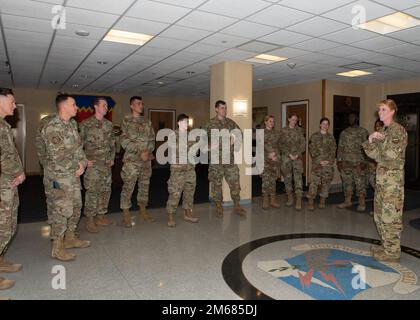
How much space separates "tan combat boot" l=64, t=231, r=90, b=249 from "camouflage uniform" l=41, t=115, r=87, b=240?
0.43 m

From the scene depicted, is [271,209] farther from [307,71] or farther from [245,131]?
[307,71]

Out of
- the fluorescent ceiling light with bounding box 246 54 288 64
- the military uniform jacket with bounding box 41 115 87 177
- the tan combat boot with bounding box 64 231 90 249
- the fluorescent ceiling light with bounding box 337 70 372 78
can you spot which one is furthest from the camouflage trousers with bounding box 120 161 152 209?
the fluorescent ceiling light with bounding box 337 70 372 78

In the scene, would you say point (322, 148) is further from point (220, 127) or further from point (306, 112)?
point (306, 112)

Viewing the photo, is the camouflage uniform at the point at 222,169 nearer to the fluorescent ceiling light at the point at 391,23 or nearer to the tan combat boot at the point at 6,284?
the fluorescent ceiling light at the point at 391,23

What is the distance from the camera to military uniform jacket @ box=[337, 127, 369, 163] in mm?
6102

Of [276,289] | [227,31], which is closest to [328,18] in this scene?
[227,31]

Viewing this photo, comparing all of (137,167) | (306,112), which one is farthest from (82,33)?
(306,112)

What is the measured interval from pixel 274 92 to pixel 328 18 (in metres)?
6.01

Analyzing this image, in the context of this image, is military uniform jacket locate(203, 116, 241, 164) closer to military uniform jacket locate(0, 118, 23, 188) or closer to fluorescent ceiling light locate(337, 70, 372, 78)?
military uniform jacket locate(0, 118, 23, 188)

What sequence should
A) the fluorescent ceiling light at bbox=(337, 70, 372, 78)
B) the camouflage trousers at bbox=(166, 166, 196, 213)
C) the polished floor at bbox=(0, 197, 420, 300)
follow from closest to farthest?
the polished floor at bbox=(0, 197, 420, 300), the camouflage trousers at bbox=(166, 166, 196, 213), the fluorescent ceiling light at bbox=(337, 70, 372, 78)

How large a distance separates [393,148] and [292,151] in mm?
2613
